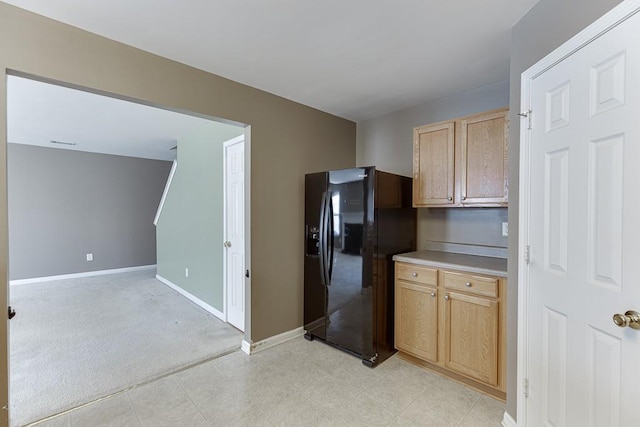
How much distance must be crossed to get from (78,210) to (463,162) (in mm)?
7026

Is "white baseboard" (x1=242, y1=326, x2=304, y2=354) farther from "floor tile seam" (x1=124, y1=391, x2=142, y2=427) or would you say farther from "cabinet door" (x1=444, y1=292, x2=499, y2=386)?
"cabinet door" (x1=444, y1=292, x2=499, y2=386)

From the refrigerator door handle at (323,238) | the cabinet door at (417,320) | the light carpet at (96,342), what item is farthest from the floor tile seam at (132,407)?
the cabinet door at (417,320)

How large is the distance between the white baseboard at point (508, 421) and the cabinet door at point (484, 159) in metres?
1.39

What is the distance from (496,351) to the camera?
1.97 meters

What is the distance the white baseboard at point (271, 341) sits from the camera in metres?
2.70

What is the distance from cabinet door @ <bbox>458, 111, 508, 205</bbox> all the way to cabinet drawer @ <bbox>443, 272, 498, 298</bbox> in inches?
23.5

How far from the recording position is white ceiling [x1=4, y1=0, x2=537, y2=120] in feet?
5.23

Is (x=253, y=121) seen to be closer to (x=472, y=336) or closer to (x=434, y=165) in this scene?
(x=434, y=165)

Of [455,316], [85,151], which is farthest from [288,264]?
[85,151]

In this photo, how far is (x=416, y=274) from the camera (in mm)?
2422

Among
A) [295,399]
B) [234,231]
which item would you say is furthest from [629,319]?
[234,231]

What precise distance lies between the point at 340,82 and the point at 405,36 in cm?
79

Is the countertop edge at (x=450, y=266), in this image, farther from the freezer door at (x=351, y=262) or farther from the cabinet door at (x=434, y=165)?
the cabinet door at (x=434, y=165)

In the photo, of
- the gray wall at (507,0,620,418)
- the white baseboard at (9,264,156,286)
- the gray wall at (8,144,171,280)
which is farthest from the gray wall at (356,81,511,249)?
the white baseboard at (9,264,156,286)
